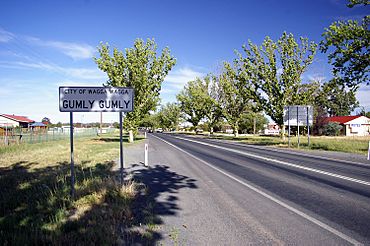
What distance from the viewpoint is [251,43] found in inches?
1120

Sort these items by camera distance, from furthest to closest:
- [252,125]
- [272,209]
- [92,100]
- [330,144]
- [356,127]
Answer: [252,125], [356,127], [330,144], [92,100], [272,209]

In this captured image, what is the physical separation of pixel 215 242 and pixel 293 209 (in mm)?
2367

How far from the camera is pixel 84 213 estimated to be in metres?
5.00

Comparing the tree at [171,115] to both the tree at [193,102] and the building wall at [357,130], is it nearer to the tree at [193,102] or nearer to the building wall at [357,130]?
the tree at [193,102]

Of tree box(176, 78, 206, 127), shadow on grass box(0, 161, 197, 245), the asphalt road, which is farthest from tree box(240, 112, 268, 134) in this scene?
shadow on grass box(0, 161, 197, 245)

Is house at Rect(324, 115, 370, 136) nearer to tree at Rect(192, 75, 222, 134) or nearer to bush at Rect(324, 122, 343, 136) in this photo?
bush at Rect(324, 122, 343, 136)

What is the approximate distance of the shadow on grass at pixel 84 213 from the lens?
3870mm

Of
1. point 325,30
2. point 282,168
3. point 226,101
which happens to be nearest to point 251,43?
point 325,30

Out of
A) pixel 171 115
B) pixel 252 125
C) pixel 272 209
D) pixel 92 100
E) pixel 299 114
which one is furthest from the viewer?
pixel 171 115

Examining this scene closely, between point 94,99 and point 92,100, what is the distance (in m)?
0.05

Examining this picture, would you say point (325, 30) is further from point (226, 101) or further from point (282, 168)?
point (226, 101)

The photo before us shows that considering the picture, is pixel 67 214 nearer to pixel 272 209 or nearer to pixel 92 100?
pixel 92 100

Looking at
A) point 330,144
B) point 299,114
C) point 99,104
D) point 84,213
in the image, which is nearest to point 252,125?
point 299,114

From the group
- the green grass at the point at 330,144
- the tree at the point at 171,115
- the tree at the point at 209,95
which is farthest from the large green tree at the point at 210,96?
the tree at the point at 171,115
